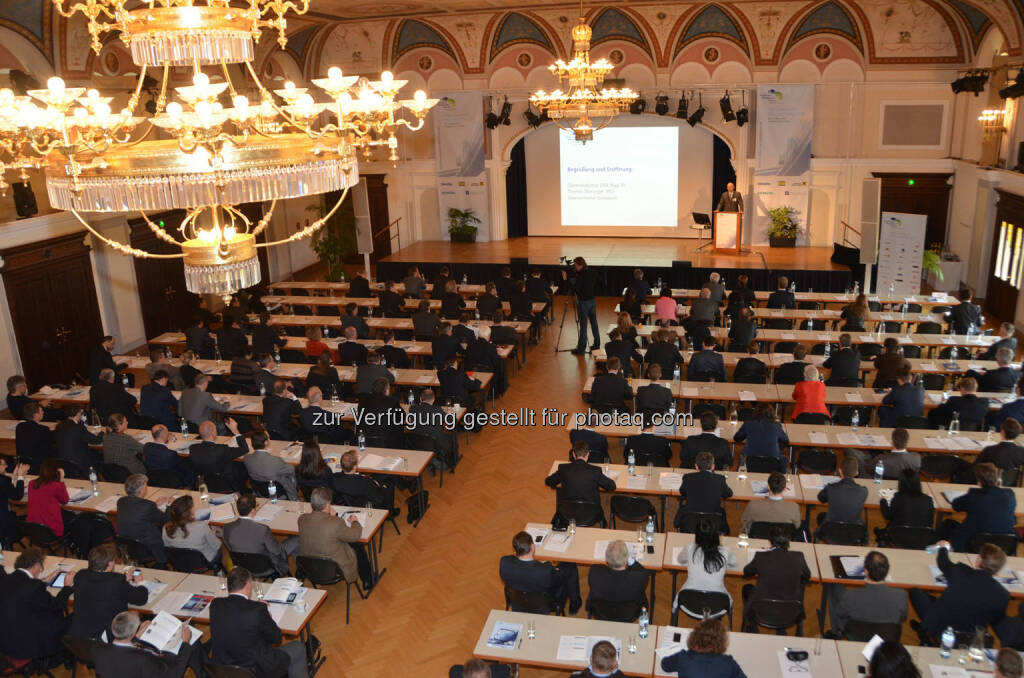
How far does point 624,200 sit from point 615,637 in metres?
18.1

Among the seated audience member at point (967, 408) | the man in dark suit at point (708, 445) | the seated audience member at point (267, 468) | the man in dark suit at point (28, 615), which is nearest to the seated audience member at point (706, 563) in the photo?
the man in dark suit at point (708, 445)

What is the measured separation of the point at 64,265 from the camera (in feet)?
48.0

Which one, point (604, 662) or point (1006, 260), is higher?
point (1006, 260)

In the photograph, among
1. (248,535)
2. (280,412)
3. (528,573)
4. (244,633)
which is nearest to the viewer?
(244,633)

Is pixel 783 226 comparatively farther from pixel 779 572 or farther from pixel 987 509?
pixel 779 572

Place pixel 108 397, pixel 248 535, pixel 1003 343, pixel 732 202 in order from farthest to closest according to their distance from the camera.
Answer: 1. pixel 732 202
2. pixel 1003 343
3. pixel 108 397
4. pixel 248 535

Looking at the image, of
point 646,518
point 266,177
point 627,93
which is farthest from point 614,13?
point 266,177

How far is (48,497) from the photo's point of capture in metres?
7.93

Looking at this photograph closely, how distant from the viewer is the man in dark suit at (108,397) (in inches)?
423

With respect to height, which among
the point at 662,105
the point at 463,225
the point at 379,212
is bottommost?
the point at 463,225

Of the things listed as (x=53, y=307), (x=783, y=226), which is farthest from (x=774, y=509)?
(x=783, y=226)

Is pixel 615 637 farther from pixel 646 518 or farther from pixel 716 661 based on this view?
pixel 646 518

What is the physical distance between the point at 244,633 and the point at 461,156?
18017 millimetres

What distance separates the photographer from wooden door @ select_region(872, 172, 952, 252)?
19.7 metres
